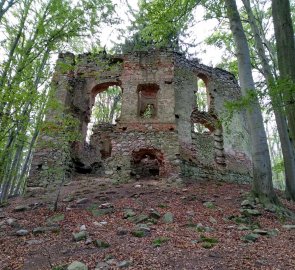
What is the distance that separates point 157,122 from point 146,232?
626 centimetres

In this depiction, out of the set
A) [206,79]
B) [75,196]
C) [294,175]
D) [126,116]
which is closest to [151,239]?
[75,196]

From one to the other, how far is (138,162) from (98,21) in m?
5.29

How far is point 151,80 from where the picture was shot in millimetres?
11945

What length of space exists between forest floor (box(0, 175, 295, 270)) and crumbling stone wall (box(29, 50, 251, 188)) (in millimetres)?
2121

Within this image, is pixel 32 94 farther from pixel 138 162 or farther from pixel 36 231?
pixel 138 162

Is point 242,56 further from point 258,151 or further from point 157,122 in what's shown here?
point 157,122

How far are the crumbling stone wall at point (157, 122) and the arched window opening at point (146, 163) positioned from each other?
4 cm

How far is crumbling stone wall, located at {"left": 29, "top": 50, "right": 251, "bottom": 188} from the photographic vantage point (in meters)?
10.6

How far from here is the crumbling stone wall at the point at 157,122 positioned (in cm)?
1062

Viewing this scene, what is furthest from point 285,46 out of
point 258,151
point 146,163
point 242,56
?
point 146,163

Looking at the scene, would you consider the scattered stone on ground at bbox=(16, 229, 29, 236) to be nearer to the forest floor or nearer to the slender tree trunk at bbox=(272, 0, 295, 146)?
the forest floor

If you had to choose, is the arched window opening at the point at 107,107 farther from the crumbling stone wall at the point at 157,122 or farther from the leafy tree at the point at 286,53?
the leafy tree at the point at 286,53

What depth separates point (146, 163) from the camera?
11562 mm

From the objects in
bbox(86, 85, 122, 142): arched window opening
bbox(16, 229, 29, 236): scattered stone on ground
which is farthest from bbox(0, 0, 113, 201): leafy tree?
bbox(86, 85, 122, 142): arched window opening
